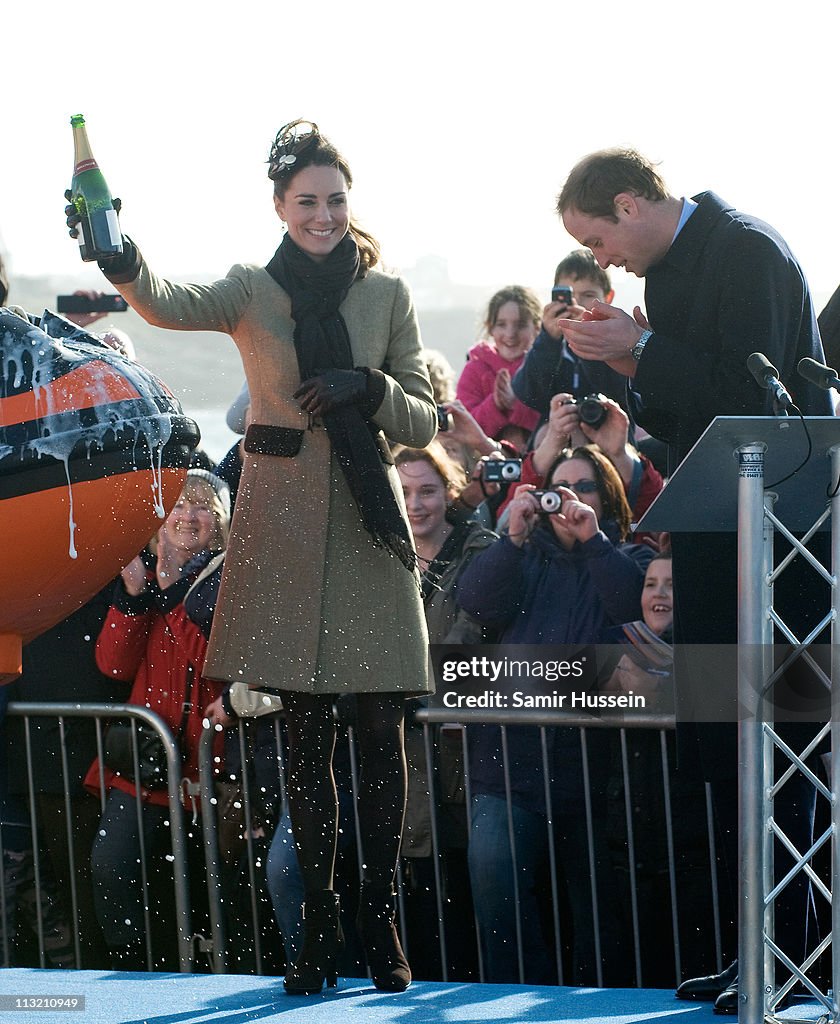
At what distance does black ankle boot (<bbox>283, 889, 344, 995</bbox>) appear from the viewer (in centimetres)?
364

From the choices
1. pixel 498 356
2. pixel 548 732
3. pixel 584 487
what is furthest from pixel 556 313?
pixel 548 732

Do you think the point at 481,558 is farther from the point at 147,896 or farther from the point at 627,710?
the point at 147,896

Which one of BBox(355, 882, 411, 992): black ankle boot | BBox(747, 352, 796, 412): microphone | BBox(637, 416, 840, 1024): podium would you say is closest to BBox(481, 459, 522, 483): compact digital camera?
BBox(355, 882, 411, 992): black ankle boot

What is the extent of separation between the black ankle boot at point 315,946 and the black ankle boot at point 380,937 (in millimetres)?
78

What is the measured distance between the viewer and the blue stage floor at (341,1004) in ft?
11.1

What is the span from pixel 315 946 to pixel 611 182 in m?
1.90

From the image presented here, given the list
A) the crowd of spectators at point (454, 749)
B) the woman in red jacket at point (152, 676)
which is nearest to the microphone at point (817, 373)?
the crowd of spectators at point (454, 749)

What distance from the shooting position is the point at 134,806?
496cm

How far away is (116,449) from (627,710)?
7.31 ft

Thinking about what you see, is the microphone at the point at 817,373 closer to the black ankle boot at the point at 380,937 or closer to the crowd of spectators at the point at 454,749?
the black ankle boot at the point at 380,937

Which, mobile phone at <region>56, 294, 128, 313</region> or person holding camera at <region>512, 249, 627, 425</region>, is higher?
mobile phone at <region>56, 294, 128, 313</region>

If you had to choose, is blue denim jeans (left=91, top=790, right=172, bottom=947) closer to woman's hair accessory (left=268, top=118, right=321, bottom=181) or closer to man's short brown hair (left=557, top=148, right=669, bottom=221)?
woman's hair accessory (left=268, top=118, right=321, bottom=181)

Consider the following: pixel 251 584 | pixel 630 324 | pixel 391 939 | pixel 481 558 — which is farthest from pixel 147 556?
pixel 630 324

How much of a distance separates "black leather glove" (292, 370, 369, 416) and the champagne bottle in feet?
1.79
